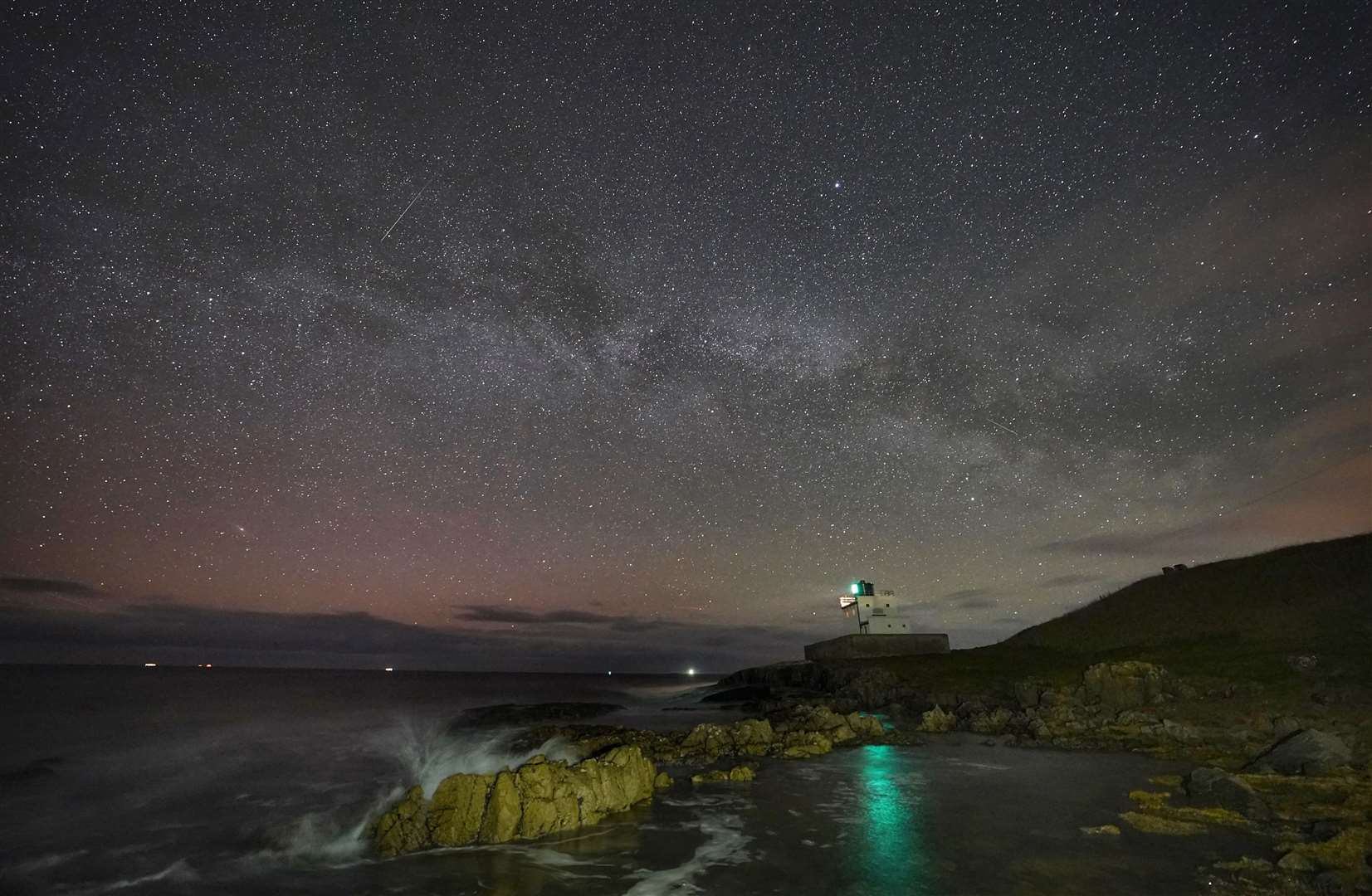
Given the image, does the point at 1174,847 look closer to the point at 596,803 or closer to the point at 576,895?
the point at 576,895

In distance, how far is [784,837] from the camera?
15.4 m

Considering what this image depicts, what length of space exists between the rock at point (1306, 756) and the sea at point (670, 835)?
103 inches

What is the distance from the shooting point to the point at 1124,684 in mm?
32656

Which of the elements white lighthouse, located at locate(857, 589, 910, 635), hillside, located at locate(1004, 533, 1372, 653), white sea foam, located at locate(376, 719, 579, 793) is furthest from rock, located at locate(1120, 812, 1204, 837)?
white lighthouse, located at locate(857, 589, 910, 635)

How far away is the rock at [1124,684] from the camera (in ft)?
105

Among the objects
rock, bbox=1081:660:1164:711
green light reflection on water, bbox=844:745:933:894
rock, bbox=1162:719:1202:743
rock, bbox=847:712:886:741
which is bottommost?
green light reflection on water, bbox=844:745:933:894

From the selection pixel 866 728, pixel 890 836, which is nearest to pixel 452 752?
pixel 866 728

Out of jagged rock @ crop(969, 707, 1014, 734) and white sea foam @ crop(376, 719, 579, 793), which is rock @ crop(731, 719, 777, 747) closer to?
white sea foam @ crop(376, 719, 579, 793)

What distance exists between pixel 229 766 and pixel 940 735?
3774cm

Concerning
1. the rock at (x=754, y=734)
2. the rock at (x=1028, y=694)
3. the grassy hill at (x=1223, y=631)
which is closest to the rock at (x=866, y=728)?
the rock at (x=754, y=734)

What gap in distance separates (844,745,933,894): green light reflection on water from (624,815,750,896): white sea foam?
99.9 inches

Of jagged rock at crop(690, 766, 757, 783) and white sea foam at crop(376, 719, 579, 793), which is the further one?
white sea foam at crop(376, 719, 579, 793)

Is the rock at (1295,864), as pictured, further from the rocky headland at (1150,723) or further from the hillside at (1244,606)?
the hillside at (1244,606)

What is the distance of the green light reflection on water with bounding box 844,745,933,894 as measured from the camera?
12328mm
